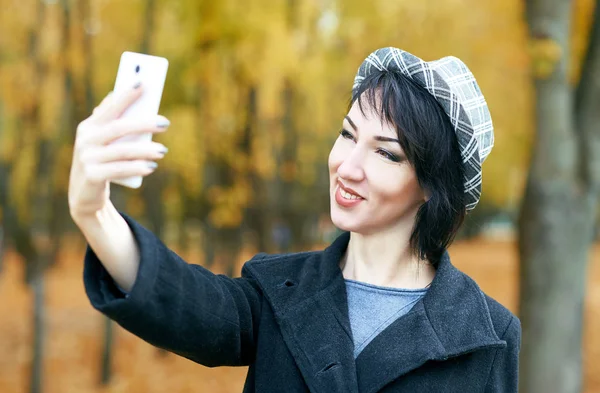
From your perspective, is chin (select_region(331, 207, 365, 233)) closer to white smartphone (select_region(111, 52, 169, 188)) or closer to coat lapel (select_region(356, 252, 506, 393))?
coat lapel (select_region(356, 252, 506, 393))

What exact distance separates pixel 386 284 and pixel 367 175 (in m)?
0.33

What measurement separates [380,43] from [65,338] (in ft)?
23.6

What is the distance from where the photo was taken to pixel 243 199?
9305 millimetres

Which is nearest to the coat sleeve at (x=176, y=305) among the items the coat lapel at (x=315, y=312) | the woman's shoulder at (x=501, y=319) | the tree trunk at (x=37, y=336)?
the coat lapel at (x=315, y=312)

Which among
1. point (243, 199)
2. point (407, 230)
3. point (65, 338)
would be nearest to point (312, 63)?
point (243, 199)

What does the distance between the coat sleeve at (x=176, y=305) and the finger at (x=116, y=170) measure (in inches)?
8.3

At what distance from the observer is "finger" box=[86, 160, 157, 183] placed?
134 cm

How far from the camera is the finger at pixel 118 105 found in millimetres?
1368

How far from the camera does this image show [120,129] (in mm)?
1350

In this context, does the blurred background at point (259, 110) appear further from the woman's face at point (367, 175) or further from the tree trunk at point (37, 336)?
the woman's face at point (367, 175)

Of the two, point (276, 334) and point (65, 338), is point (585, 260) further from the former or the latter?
point (65, 338)

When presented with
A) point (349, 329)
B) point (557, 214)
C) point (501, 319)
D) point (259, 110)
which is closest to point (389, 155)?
point (349, 329)

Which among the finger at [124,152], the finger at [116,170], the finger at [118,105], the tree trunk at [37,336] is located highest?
the finger at [118,105]

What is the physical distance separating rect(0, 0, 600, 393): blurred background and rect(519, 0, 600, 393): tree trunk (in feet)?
0.03
